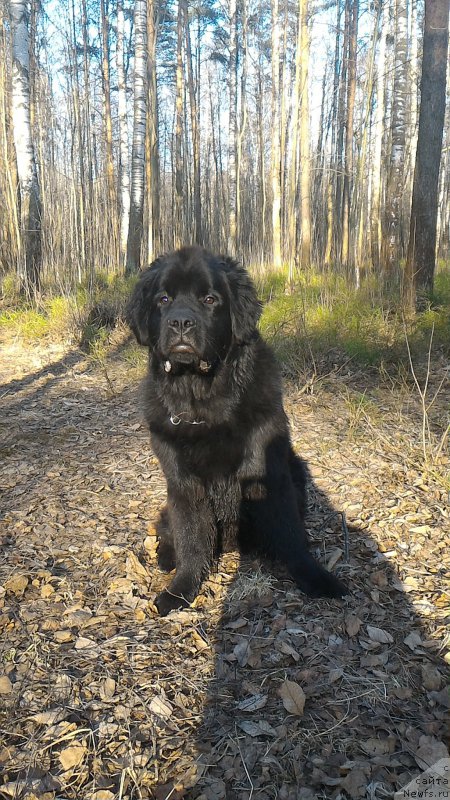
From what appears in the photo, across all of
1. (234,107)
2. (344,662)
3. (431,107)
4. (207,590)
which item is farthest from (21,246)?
(234,107)

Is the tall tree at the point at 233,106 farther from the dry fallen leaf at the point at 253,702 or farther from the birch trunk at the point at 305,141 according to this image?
the dry fallen leaf at the point at 253,702

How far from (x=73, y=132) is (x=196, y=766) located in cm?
849

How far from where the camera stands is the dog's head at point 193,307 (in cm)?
240

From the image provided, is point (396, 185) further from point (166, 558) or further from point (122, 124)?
point (122, 124)

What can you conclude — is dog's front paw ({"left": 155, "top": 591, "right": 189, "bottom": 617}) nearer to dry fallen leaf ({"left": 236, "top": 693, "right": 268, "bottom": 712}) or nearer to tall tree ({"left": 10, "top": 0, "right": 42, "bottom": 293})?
dry fallen leaf ({"left": 236, "top": 693, "right": 268, "bottom": 712})

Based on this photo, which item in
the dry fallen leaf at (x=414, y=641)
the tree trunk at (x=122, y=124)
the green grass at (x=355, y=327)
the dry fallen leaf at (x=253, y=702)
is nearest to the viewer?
the dry fallen leaf at (x=253, y=702)

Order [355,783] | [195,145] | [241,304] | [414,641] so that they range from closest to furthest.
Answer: [355,783]
[414,641]
[241,304]
[195,145]

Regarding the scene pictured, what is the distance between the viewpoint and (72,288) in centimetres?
750

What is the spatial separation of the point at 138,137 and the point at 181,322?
10.7 metres

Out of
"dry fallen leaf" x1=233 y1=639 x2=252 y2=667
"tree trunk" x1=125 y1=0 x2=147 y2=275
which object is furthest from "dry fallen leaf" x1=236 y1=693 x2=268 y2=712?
"tree trunk" x1=125 y1=0 x2=147 y2=275

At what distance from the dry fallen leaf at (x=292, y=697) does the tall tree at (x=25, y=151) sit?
7.45 metres

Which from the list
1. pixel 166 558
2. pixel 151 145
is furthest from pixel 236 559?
pixel 151 145

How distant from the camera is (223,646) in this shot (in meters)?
2.13

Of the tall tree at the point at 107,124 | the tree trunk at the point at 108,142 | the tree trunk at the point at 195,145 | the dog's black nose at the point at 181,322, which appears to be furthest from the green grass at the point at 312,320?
the tree trunk at the point at 195,145
